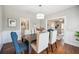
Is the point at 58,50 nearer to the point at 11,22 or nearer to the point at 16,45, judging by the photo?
the point at 16,45

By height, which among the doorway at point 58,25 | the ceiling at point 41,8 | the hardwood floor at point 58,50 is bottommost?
the hardwood floor at point 58,50

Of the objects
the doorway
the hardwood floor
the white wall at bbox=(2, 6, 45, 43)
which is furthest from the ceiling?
the hardwood floor

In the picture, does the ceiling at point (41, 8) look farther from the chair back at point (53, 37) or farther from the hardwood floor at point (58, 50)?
the hardwood floor at point (58, 50)

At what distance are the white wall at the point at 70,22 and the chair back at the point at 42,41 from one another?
29cm

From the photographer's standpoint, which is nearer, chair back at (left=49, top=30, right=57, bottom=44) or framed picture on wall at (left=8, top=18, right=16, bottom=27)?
framed picture on wall at (left=8, top=18, right=16, bottom=27)

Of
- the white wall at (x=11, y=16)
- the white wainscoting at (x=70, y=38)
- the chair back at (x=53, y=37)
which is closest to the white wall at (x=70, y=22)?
the white wainscoting at (x=70, y=38)

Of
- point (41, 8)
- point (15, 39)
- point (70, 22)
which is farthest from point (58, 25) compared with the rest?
point (15, 39)

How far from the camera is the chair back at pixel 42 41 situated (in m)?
1.36

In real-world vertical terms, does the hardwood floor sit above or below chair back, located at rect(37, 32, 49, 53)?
below

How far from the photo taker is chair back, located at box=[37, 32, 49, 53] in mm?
1355

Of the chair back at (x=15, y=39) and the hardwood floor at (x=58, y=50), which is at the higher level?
the chair back at (x=15, y=39)

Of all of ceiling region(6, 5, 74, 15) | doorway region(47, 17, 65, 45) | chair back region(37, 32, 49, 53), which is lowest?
chair back region(37, 32, 49, 53)

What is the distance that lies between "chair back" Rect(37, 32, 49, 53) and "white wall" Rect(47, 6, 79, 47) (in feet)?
0.96

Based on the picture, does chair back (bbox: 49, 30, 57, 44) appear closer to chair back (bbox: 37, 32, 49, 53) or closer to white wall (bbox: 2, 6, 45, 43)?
chair back (bbox: 37, 32, 49, 53)
